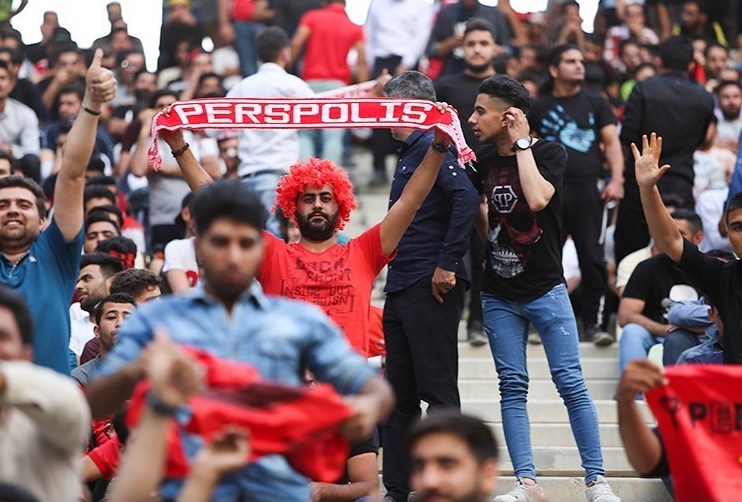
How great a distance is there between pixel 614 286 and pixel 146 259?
3530mm

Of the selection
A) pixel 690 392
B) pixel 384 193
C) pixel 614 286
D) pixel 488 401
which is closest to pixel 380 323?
pixel 488 401

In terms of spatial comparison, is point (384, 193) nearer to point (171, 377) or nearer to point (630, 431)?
point (630, 431)

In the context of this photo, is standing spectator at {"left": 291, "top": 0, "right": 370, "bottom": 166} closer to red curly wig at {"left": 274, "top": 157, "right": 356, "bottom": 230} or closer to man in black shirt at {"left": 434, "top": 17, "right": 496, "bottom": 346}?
man in black shirt at {"left": 434, "top": 17, "right": 496, "bottom": 346}

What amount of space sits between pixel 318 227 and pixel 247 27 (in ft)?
31.7

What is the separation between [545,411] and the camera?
9789mm

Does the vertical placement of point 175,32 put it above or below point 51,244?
above

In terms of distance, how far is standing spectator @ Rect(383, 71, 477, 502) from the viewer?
7938 millimetres

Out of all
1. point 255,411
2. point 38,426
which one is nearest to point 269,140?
point 38,426

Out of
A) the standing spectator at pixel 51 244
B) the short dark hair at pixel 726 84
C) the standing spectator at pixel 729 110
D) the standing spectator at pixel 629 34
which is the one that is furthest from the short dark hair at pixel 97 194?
the standing spectator at pixel 629 34

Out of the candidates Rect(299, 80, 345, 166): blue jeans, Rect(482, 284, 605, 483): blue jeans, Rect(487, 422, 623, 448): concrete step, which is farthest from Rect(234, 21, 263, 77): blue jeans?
Rect(482, 284, 605, 483): blue jeans

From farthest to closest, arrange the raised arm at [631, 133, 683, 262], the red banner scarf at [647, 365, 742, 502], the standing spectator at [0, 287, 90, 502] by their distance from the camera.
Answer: the raised arm at [631, 133, 683, 262]
the red banner scarf at [647, 365, 742, 502]
the standing spectator at [0, 287, 90, 502]

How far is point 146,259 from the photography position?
39.0ft

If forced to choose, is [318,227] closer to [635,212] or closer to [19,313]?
[19,313]

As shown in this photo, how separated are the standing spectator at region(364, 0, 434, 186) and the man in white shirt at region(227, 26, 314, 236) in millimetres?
3571
